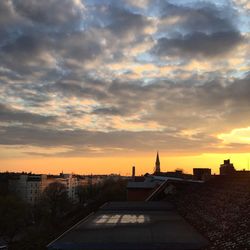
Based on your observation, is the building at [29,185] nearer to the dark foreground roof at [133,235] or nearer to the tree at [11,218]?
the tree at [11,218]

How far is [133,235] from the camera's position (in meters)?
15.1

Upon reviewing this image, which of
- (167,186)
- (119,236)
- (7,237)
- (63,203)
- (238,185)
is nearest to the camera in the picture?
(119,236)

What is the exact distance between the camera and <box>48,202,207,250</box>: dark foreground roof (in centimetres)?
1311

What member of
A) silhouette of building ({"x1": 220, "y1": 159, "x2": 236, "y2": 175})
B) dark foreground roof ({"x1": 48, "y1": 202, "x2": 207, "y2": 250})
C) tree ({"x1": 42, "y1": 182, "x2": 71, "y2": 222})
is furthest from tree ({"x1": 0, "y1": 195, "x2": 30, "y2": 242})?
dark foreground roof ({"x1": 48, "y1": 202, "x2": 207, "y2": 250})

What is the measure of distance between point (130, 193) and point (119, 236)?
3312 cm

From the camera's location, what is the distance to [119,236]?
49.1ft

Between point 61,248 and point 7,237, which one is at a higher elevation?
point 61,248

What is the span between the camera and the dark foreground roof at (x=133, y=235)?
13.1 meters

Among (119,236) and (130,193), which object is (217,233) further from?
(130,193)

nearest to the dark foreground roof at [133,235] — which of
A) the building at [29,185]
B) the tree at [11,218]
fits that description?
the tree at [11,218]

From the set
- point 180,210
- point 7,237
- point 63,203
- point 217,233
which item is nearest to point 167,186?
point 180,210

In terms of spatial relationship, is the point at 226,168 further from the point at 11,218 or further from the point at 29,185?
the point at 29,185

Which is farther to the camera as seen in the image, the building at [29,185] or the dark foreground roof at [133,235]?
the building at [29,185]

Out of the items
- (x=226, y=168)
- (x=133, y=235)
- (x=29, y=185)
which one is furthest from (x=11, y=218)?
(x=29, y=185)
